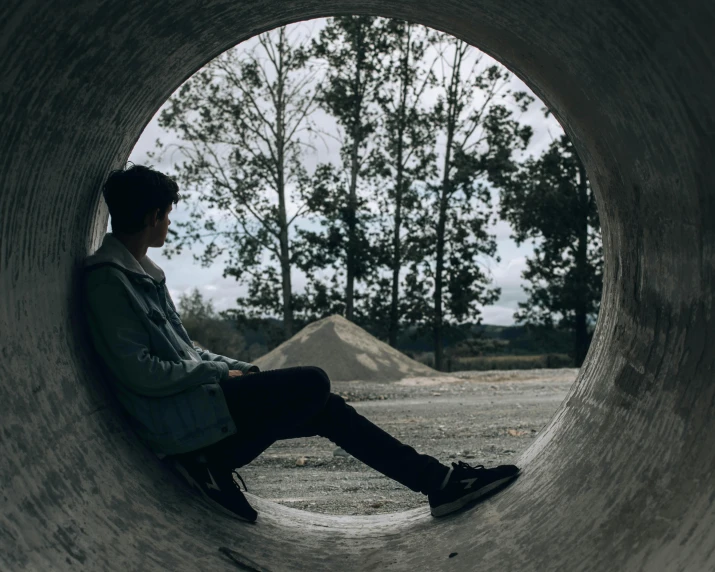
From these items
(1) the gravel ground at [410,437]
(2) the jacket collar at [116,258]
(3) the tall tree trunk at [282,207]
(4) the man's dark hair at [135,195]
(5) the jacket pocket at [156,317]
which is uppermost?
(3) the tall tree trunk at [282,207]

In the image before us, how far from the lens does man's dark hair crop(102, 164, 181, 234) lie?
336cm

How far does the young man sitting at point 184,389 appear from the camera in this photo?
10.3 feet

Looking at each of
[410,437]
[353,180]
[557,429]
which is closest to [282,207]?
[353,180]

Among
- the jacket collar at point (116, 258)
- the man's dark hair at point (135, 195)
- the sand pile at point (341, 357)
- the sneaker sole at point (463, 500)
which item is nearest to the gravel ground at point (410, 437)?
the sand pile at point (341, 357)

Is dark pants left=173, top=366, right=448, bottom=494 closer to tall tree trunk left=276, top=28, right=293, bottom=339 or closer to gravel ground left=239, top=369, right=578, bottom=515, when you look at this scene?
gravel ground left=239, top=369, right=578, bottom=515

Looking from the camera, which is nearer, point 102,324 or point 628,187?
point 102,324

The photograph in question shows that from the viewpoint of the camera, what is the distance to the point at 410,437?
25.7ft

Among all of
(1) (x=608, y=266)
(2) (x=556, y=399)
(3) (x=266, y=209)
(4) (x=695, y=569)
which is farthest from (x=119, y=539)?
(3) (x=266, y=209)

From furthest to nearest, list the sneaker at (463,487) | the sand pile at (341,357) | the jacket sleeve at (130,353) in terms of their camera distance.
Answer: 1. the sand pile at (341,357)
2. the sneaker at (463,487)
3. the jacket sleeve at (130,353)

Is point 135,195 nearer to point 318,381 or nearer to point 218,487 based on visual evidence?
point 318,381

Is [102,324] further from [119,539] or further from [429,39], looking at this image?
[429,39]

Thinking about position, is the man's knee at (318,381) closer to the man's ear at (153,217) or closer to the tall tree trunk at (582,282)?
the man's ear at (153,217)

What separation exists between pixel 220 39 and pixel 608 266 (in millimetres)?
2338

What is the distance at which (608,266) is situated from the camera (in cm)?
430
